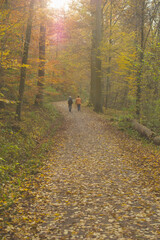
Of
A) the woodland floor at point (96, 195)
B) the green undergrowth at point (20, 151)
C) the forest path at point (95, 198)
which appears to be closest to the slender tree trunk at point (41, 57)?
the green undergrowth at point (20, 151)

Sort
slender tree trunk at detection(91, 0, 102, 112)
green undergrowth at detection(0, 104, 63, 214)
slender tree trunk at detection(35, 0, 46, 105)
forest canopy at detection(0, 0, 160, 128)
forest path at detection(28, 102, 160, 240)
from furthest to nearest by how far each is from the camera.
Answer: slender tree trunk at detection(91, 0, 102, 112) → slender tree trunk at detection(35, 0, 46, 105) → forest canopy at detection(0, 0, 160, 128) → green undergrowth at detection(0, 104, 63, 214) → forest path at detection(28, 102, 160, 240)

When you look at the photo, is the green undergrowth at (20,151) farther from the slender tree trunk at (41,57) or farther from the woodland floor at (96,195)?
the slender tree trunk at (41,57)

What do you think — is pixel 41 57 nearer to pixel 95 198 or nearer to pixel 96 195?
pixel 96 195

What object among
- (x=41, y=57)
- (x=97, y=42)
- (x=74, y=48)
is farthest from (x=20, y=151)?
(x=74, y=48)

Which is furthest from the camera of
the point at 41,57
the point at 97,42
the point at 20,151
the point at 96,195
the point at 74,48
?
the point at 74,48

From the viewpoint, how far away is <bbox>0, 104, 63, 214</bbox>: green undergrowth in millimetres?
6227

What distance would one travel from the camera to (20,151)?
8.87m

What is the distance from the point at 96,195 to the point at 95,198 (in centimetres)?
18

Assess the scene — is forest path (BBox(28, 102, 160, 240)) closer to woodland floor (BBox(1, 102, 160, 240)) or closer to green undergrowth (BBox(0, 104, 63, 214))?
woodland floor (BBox(1, 102, 160, 240))

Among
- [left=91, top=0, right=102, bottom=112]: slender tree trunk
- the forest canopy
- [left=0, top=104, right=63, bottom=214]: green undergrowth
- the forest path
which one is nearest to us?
the forest path

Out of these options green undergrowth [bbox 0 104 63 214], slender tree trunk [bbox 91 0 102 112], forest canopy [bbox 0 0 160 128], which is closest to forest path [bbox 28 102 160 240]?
green undergrowth [bbox 0 104 63 214]

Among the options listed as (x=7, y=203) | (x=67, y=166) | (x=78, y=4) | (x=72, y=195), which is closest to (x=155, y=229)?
(x=72, y=195)

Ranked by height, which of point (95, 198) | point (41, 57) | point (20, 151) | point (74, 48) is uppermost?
point (74, 48)

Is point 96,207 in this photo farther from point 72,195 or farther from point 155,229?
point 155,229
